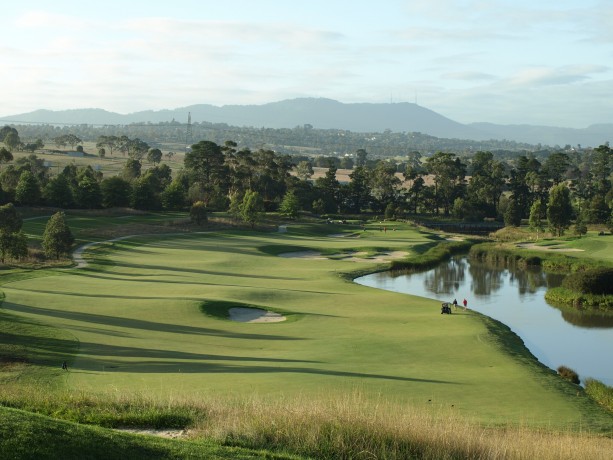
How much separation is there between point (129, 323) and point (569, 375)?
757 inches

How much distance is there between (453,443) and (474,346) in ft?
59.5

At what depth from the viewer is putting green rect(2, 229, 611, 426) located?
2269 centimetres

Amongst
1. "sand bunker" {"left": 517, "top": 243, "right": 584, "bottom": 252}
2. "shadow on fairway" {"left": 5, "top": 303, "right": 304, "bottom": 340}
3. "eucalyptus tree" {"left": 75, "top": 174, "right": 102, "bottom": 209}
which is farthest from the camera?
"eucalyptus tree" {"left": 75, "top": 174, "right": 102, "bottom": 209}

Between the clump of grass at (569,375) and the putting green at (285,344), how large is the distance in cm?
130

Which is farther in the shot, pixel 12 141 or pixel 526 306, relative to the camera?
pixel 12 141

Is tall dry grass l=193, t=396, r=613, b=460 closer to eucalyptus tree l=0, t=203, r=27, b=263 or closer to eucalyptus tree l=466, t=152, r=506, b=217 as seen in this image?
eucalyptus tree l=0, t=203, r=27, b=263

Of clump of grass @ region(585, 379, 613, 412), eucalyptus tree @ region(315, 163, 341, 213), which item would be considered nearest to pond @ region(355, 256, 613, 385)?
clump of grass @ region(585, 379, 613, 412)

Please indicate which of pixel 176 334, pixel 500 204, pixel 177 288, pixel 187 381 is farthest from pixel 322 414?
pixel 500 204

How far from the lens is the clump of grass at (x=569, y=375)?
29078 millimetres

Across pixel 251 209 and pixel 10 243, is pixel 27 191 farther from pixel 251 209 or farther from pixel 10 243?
pixel 10 243

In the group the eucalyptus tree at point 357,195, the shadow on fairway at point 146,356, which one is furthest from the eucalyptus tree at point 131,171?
the shadow on fairway at point 146,356

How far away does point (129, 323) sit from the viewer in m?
34.1

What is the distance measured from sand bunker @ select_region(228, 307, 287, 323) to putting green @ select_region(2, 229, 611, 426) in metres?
0.86

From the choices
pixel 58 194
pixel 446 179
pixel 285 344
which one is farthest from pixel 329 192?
pixel 285 344
